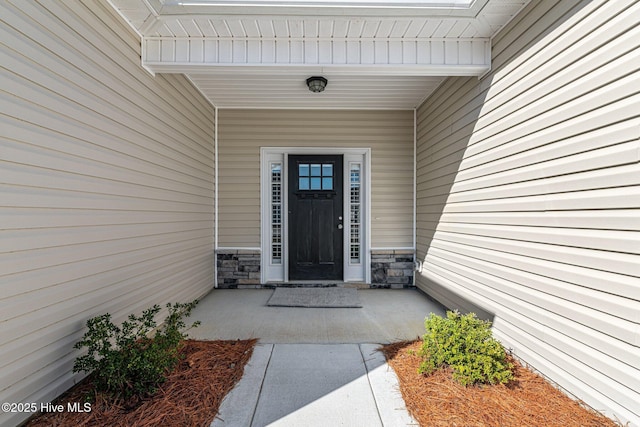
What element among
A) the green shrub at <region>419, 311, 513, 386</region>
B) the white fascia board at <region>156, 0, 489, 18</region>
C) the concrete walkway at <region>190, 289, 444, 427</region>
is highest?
the white fascia board at <region>156, 0, 489, 18</region>

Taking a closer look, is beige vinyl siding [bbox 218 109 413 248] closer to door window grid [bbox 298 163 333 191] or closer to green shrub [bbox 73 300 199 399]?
door window grid [bbox 298 163 333 191]

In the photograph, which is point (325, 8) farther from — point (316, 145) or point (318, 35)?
point (316, 145)

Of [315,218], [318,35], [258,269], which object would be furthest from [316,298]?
[318,35]

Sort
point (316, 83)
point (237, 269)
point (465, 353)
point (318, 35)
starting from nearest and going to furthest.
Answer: point (465, 353) → point (318, 35) → point (316, 83) → point (237, 269)

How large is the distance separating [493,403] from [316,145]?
12.0 ft

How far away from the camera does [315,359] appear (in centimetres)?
239

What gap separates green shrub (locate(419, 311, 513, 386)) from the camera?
1.94 metres

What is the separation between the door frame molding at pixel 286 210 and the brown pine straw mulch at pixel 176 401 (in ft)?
7.65

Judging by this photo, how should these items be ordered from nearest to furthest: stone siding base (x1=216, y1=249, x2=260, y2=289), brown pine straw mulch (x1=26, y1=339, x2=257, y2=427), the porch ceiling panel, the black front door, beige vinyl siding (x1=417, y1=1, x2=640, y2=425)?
beige vinyl siding (x1=417, y1=1, x2=640, y2=425) < brown pine straw mulch (x1=26, y1=339, x2=257, y2=427) < the porch ceiling panel < stone siding base (x1=216, y1=249, x2=260, y2=289) < the black front door

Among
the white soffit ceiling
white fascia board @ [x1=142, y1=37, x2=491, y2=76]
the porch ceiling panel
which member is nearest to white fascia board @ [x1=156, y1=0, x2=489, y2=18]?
the white soffit ceiling

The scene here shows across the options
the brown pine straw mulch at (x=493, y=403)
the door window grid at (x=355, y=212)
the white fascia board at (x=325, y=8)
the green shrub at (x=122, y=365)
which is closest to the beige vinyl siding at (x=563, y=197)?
the brown pine straw mulch at (x=493, y=403)

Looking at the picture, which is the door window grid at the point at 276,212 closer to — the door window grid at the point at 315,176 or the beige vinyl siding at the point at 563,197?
the door window grid at the point at 315,176

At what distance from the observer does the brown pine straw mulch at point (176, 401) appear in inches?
64.9

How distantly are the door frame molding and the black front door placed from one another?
0.26 feet
